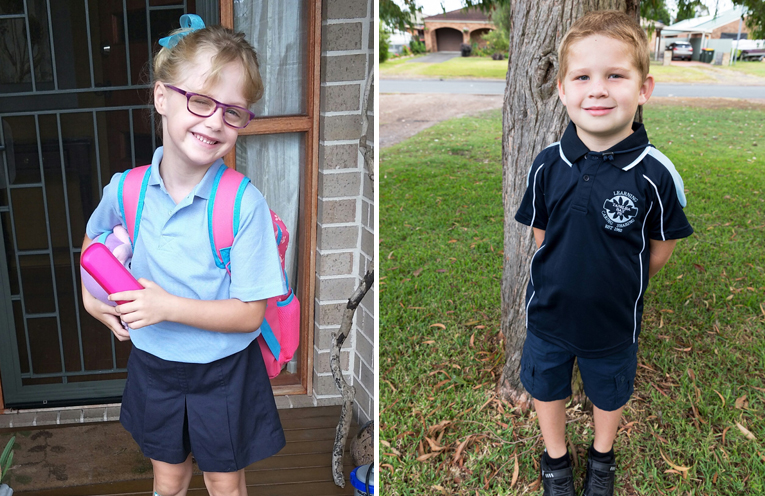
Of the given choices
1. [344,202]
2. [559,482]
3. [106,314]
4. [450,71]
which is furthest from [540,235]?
[450,71]

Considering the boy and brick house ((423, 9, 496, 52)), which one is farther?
brick house ((423, 9, 496, 52))

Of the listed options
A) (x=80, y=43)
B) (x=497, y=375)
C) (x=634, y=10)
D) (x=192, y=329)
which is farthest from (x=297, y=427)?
(x=634, y=10)

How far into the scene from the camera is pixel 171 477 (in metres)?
1.97

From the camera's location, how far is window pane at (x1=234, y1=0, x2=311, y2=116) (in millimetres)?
2912

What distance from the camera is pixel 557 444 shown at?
2373 millimetres

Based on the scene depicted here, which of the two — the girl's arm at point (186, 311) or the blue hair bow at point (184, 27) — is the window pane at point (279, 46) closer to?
the blue hair bow at point (184, 27)

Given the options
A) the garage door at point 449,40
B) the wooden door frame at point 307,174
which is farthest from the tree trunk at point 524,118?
the garage door at point 449,40

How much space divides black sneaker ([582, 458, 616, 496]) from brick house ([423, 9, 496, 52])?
35.3m

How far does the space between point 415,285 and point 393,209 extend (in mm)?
1684

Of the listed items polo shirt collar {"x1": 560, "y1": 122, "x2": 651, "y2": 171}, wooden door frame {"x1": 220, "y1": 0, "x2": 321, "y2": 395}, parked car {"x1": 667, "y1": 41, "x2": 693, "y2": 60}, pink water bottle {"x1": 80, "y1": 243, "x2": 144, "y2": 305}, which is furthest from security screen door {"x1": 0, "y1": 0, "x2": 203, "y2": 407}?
parked car {"x1": 667, "y1": 41, "x2": 693, "y2": 60}

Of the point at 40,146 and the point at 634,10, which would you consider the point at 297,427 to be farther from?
the point at 634,10

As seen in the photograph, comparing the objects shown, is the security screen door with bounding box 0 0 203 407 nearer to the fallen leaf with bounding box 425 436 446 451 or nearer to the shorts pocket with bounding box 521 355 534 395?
the fallen leaf with bounding box 425 436 446 451

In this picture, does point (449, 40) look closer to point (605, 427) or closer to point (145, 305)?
point (605, 427)

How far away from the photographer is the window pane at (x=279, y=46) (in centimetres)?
291
